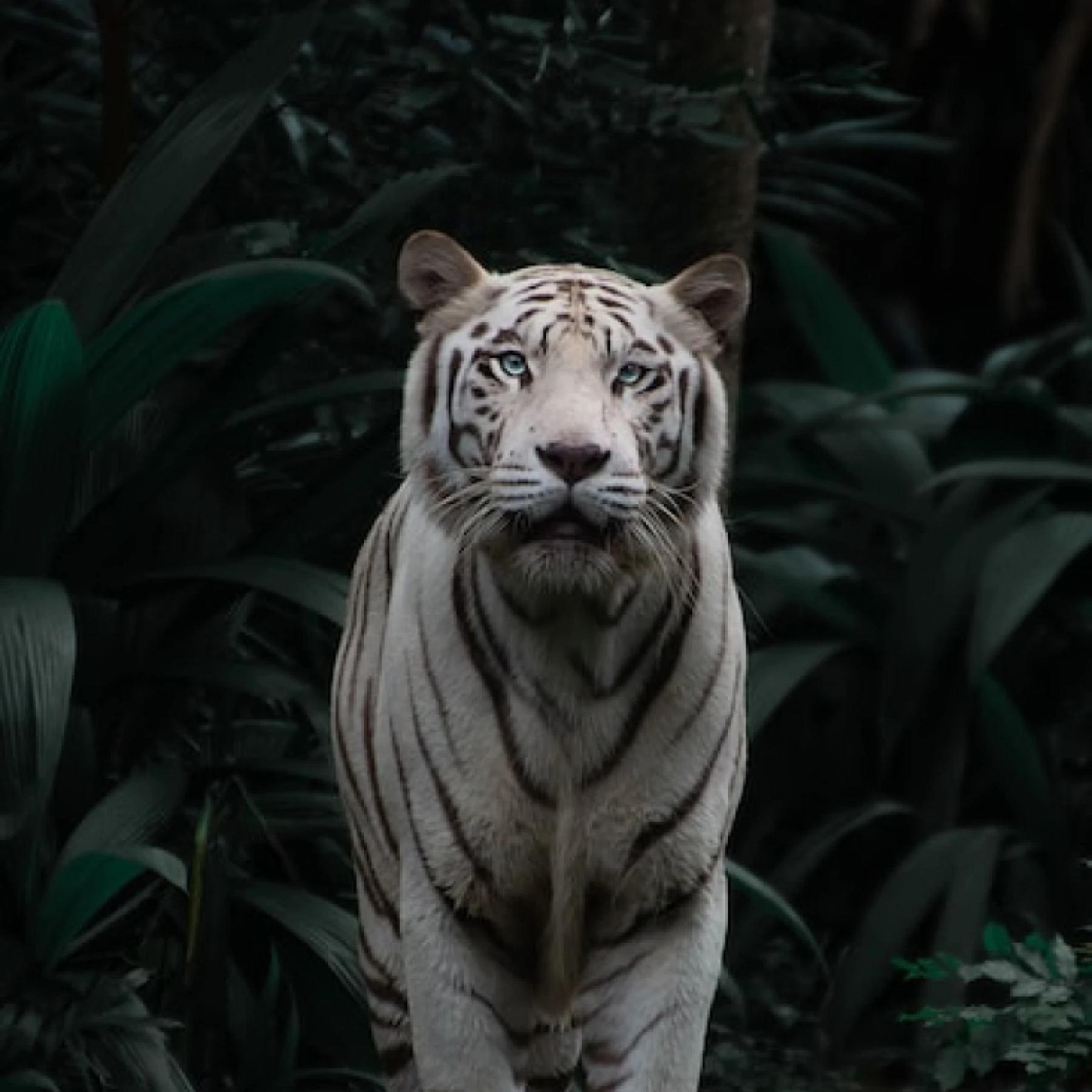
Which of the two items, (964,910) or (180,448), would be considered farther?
(964,910)

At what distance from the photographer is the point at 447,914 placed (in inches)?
196

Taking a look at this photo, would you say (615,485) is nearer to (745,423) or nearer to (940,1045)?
(940,1045)

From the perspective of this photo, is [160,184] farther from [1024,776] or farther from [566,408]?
[1024,776]

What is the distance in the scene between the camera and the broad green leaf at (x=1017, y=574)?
8367 mm

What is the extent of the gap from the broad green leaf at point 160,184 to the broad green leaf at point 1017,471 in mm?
2744

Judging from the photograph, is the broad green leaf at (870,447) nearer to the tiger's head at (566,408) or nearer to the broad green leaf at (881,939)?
the broad green leaf at (881,939)

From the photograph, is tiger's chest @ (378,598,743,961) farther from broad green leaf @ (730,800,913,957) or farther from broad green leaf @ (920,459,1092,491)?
broad green leaf @ (920,459,1092,491)

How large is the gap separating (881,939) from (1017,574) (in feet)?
3.39

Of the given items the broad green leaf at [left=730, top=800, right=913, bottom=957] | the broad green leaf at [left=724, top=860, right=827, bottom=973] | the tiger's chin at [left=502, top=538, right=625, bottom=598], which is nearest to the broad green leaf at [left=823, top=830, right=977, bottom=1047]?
the broad green leaf at [left=730, top=800, right=913, bottom=957]

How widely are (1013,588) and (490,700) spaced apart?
3690 mm

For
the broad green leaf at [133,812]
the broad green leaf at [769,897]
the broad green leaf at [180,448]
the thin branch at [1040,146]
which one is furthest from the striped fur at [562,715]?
the thin branch at [1040,146]

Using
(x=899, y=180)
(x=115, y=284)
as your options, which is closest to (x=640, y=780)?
(x=115, y=284)

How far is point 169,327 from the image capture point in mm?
6223

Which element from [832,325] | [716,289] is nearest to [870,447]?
[832,325]
